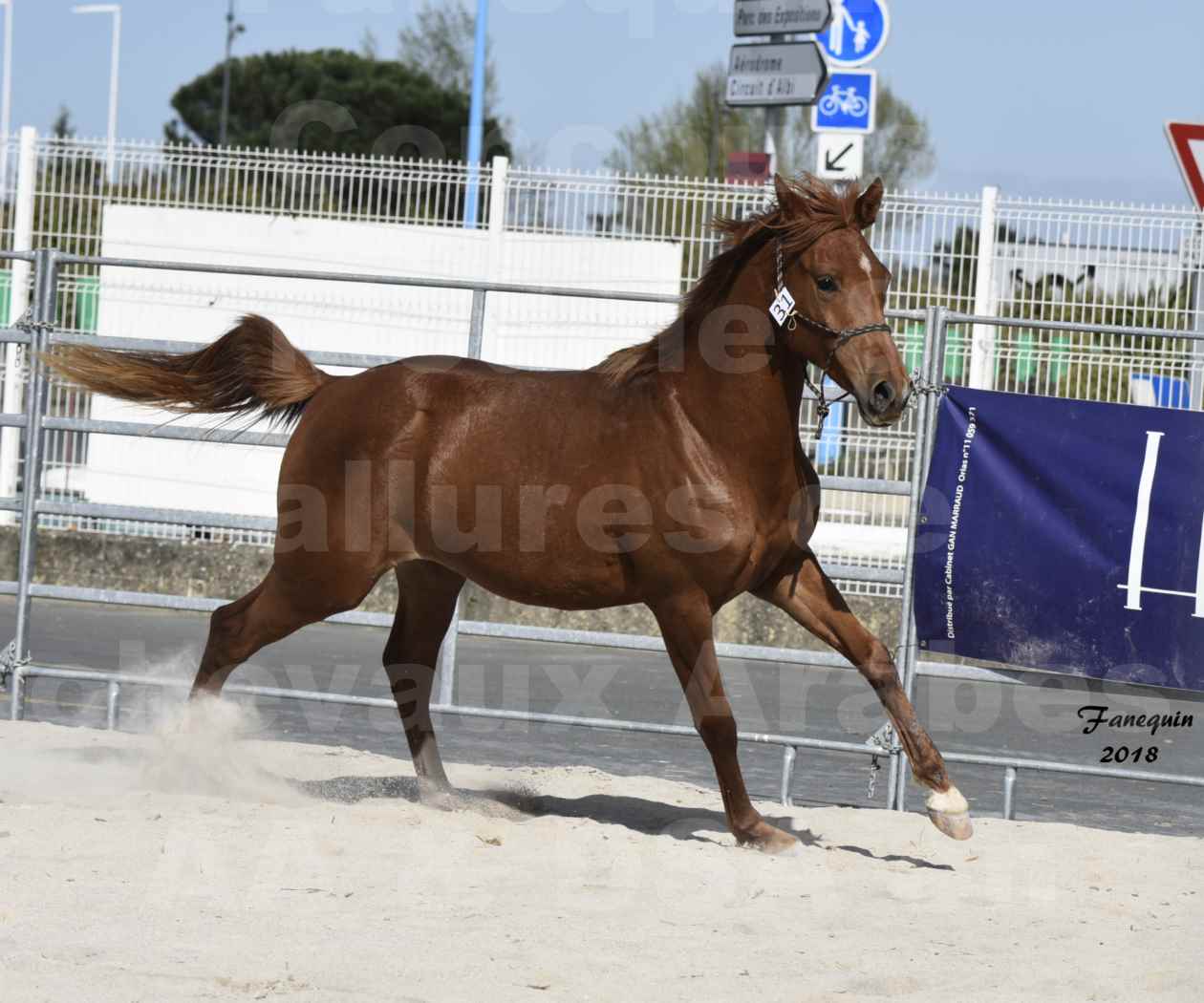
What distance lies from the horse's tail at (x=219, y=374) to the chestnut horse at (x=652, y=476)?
206mm

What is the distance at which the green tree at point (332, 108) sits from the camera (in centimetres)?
4206

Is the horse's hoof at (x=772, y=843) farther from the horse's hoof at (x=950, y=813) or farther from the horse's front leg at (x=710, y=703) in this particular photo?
the horse's hoof at (x=950, y=813)

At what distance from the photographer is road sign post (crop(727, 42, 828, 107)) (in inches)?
550

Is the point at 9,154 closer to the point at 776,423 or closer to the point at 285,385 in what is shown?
the point at 285,385

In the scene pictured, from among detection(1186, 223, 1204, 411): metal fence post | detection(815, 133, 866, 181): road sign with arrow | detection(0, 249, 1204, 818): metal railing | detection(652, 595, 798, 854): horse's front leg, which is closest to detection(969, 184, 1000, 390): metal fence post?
detection(1186, 223, 1204, 411): metal fence post

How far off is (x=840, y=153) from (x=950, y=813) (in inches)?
393

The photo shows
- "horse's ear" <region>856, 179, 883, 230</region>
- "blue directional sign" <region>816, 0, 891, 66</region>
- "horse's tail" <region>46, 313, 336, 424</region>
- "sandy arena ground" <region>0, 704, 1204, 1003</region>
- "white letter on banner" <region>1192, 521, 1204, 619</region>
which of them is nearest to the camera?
"sandy arena ground" <region>0, 704, 1204, 1003</region>

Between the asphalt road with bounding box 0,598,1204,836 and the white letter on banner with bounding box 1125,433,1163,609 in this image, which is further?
the asphalt road with bounding box 0,598,1204,836

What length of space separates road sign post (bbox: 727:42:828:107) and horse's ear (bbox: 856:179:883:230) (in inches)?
359

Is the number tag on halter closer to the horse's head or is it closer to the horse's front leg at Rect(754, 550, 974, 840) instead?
the horse's head

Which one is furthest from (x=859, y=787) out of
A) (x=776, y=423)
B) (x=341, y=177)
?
(x=341, y=177)

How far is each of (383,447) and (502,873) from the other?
1.59 meters

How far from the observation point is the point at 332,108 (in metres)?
45.8

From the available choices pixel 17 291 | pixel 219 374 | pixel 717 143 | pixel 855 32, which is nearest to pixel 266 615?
pixel 219 374
